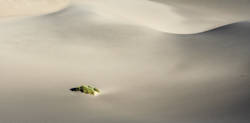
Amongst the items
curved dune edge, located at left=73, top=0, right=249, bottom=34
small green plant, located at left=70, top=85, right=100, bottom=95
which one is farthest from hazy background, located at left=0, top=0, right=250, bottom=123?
curved dune edge, located at left=73, top=0, right=249, bottom=34

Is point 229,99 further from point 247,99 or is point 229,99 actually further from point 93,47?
point 93,47

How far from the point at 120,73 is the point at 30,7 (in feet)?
32.1

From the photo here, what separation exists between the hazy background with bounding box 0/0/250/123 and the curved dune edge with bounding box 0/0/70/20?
150 inches

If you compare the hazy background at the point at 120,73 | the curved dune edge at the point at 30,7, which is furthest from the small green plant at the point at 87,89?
the curved dune edge at the point at 30,7

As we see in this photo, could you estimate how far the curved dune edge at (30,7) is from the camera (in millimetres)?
13820

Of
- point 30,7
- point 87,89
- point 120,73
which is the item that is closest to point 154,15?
point 30,7

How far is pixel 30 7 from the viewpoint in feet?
49.8

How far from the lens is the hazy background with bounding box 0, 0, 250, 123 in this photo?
194 inches

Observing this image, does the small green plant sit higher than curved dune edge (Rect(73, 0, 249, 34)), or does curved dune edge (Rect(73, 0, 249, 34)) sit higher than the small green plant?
curved dune edge (Rect(73, 0, 249, 34))

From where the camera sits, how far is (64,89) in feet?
18.8

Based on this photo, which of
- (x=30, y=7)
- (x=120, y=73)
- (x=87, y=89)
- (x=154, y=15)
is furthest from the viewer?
(x=30, y=7)

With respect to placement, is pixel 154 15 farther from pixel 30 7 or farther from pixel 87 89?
pixel 87 89

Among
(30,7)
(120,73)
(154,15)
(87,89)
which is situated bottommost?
(87,89)

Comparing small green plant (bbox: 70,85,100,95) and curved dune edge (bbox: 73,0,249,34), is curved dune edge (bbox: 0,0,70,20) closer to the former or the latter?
curved dune edge (bbox: 73,0,249,34)
